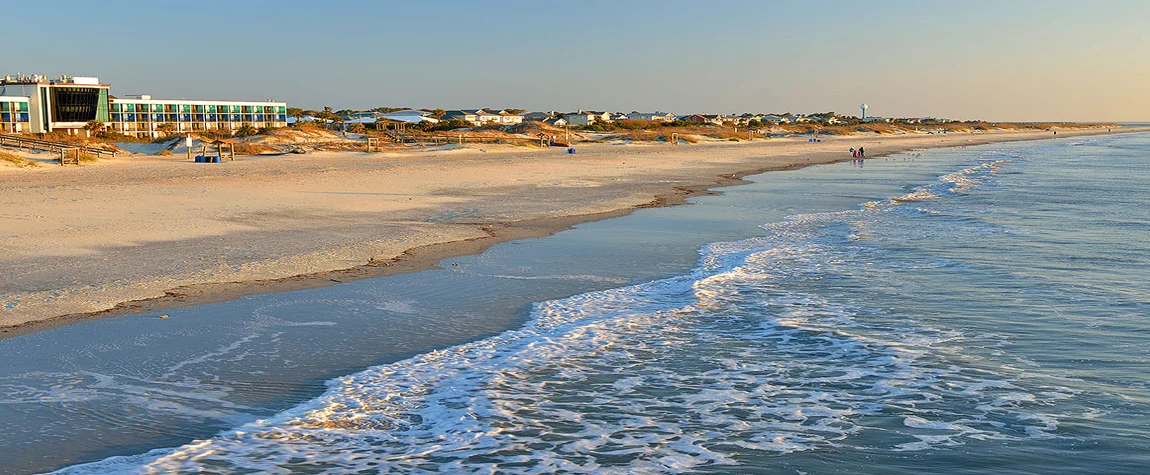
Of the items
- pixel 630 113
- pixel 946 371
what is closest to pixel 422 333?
pixel 946 371

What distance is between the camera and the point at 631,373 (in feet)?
22.2

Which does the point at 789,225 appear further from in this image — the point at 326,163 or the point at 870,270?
the point at 326,163

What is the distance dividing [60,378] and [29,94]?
74165mm

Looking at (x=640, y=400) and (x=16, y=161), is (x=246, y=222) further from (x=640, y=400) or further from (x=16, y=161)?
(x=16, y=161)

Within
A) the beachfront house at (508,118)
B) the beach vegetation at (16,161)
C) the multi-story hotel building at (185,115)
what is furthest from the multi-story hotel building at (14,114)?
the beachfront house at (508,118)

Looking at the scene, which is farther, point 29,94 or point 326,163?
point 29,94

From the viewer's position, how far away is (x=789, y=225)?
16547 mm

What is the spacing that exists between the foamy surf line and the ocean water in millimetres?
23

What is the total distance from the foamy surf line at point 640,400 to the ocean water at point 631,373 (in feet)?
0.08

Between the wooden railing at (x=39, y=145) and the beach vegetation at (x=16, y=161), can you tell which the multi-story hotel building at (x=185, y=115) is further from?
the beach vegetation at (x=16, y=161)

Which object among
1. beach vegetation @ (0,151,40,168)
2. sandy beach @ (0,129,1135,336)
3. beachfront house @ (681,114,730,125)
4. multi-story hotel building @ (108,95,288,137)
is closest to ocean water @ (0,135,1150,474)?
sandy beach @ (0,129,1135,336)

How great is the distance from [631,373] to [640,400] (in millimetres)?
696

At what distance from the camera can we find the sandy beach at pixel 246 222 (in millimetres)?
9570

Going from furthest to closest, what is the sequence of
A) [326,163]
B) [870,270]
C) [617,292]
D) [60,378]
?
[326,163] < [870,270] < [617,292] < [60,378]
